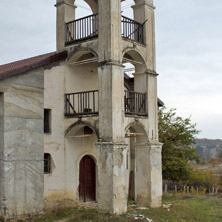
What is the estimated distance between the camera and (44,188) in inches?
623

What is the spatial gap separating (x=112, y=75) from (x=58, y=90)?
9.46ft

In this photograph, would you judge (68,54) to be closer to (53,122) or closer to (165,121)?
(53,122)

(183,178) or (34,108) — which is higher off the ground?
(34,108)

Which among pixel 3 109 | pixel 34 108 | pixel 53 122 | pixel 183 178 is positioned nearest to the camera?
pixel 3 109

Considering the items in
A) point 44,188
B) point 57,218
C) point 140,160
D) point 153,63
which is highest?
point 153,63

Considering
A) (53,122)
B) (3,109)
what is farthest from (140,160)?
(3,109)

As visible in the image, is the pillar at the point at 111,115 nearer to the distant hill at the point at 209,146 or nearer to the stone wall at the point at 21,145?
the stone wall at the point at 21,145

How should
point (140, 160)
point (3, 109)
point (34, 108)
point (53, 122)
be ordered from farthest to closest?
1. point (140, 160)
2. point (53, 122)
3. point (34, 108)
4. point (3, 109)

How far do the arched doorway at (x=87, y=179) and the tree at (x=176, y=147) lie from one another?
691 centimetres

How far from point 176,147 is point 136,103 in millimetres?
8789

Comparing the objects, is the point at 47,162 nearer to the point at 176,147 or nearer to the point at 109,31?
the point at 109,31

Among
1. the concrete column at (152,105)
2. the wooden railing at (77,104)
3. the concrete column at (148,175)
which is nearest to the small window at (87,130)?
the wooden railing at (77,104)

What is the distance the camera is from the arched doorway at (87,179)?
59.7ft

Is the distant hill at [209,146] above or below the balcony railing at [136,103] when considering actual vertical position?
below
